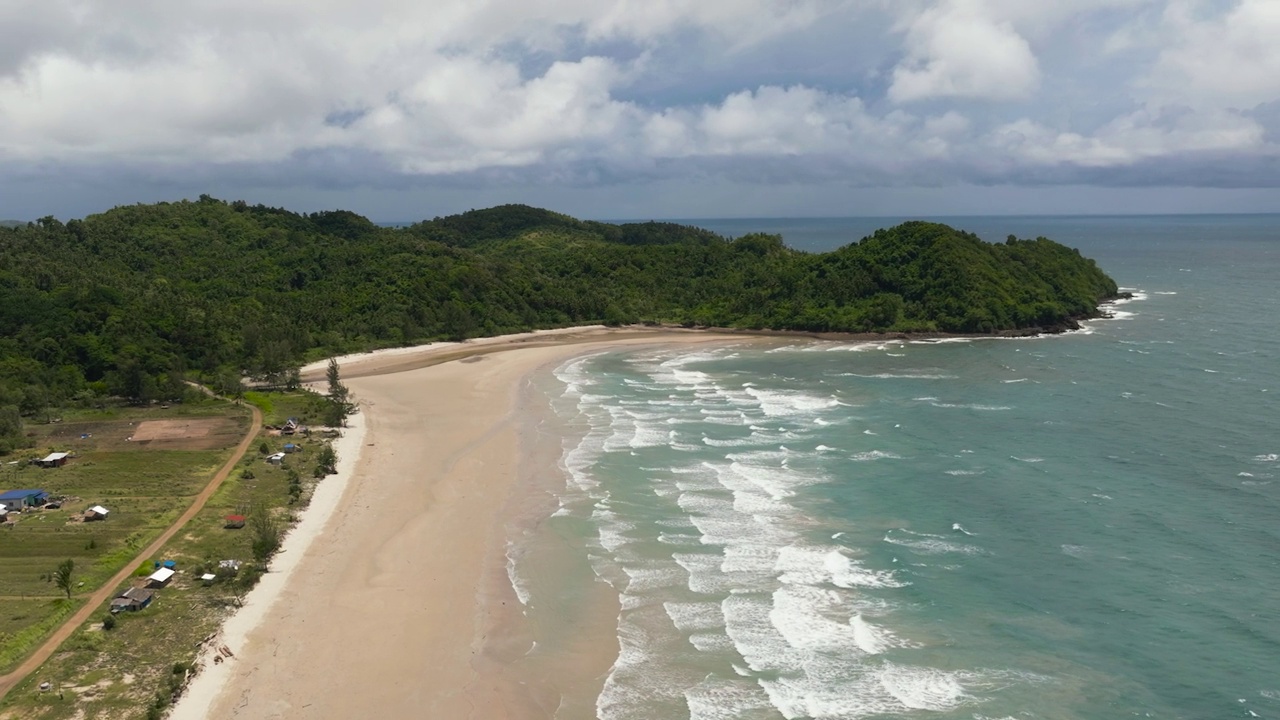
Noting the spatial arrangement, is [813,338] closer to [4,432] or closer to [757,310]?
[757,310]

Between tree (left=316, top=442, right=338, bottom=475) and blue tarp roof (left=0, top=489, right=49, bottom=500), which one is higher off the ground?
blue tarp roof (left=0, top=489, right=49, bottom=500)

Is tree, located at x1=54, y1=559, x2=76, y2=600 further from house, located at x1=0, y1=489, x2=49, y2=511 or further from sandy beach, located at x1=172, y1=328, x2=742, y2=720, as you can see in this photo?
house, located at x1=0, y1=489, x2=49, y2=511

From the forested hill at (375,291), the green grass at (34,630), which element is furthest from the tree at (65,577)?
the forested hill at (375,291)

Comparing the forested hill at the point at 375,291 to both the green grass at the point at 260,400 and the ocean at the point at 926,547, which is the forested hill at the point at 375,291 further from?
the ocean at the point at 926,547

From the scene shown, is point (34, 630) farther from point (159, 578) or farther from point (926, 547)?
point (926, 547)

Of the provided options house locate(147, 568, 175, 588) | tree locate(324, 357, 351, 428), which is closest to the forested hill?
tree locate(324, 357, 351, 428)

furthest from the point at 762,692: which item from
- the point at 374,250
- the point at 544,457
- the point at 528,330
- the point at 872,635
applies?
the point at 374,250

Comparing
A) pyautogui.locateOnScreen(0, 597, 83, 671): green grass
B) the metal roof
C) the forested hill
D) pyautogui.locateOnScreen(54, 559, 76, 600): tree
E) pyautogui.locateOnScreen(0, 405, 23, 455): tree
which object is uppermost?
the forested hill
